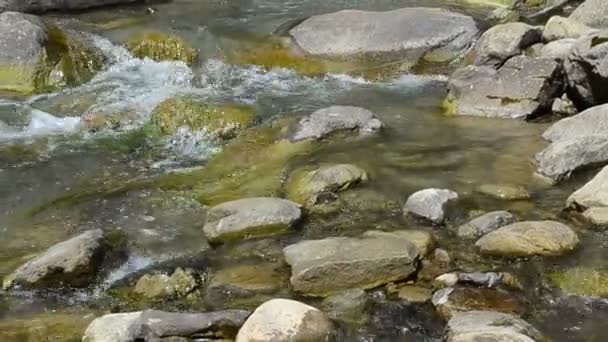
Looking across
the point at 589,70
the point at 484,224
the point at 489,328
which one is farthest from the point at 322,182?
the point at 589,70

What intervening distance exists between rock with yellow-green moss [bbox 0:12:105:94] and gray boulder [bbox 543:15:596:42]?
6018 mm

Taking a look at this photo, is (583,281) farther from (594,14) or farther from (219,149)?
(594,14)

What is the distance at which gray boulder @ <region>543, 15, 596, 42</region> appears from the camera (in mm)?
10508

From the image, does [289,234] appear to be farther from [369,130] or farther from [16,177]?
[16,177]

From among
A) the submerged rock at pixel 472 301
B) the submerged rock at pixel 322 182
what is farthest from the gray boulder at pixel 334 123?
the submerged rock at pixel 472 301

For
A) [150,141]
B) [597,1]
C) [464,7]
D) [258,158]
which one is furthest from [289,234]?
Answer: [464,7]

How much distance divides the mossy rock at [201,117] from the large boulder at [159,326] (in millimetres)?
4091

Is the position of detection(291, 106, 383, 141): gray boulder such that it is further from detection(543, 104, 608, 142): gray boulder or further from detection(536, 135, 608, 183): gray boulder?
detection(536, 135, 608, 183): gray boulder

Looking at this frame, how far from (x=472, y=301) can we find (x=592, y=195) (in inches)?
71.4

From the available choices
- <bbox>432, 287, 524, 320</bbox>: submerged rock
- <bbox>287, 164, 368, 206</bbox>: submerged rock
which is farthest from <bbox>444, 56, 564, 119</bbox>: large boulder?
<bbox>432, 287, 524, 320</bbox>: submerged rock

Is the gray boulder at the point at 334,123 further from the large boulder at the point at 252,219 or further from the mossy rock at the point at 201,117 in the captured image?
the large boulder at the point at 252,219

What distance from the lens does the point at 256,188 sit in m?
7.30

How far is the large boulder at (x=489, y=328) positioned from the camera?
446 centimetres

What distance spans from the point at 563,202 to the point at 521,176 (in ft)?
2.20
